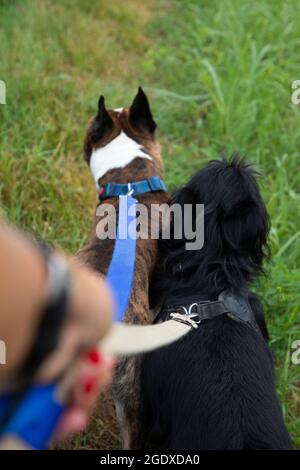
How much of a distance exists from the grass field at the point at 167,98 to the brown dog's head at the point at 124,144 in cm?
48

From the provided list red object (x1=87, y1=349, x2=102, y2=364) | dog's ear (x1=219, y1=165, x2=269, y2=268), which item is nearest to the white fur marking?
dog's ear (x1=219, y1=165, x2=269, y2=268)

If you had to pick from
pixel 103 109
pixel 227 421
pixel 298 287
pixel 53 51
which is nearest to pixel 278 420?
pixel 227 421

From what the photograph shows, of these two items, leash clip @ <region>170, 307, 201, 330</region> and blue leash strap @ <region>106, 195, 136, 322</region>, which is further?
leash clip @ <region>170, 307, 201, 330</region>

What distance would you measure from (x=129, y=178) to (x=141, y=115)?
39 centimetres

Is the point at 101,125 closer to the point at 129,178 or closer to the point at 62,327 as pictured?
the point at 129,178

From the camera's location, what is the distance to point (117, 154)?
254cm

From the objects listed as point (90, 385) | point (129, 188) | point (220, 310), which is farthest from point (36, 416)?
point (129, 188)

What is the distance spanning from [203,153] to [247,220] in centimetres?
182

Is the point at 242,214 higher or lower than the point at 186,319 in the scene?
higher

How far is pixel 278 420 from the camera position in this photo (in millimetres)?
1673

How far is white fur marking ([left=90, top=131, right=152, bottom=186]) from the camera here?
252 cm

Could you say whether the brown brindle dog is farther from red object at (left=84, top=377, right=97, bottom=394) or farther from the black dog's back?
red object at (left=84, top=377, right=97, bottom=394)

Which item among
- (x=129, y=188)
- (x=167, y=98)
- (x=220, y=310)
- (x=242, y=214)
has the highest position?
(x=167, y=98)
